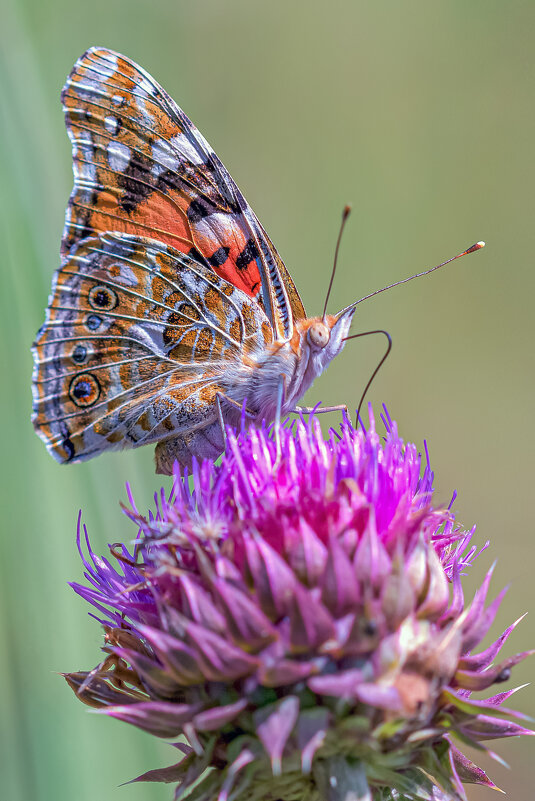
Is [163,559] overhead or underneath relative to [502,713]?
overhead

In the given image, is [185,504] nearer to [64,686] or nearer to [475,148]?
[64,686]

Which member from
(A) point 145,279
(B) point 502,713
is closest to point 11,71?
(A) point 145,279

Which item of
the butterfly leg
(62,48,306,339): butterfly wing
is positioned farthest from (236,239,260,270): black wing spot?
the butterfly leg

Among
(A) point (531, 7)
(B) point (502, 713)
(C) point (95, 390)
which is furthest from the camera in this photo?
(A) point (531, 7)

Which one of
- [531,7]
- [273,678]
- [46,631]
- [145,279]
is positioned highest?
[531,7]

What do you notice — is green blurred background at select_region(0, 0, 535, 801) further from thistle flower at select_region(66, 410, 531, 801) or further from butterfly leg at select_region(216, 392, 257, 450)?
thistle flower at select_region(66, 410, 531, 801)

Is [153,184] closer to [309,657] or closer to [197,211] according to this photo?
[197,211]
